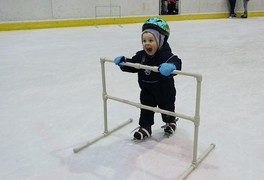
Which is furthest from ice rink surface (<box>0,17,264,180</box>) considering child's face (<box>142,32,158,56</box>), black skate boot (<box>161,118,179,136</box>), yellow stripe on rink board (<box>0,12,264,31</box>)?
yellow stripe on rink board (<box>0,12,264,31</box>)

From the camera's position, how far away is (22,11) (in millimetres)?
6547

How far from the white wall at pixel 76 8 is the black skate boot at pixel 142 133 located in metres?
5.75

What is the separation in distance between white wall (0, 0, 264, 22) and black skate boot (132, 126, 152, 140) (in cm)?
575

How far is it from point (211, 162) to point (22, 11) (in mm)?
6203

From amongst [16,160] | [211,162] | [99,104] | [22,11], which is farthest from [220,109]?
[22,11]

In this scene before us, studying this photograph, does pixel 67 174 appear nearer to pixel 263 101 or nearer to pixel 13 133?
pixel 13 133

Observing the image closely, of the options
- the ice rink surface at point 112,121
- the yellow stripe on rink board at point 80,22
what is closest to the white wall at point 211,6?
the yellow stripe on rink board at point 80,22

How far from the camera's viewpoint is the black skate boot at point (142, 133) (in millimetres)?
1665

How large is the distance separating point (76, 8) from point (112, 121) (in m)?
5.76

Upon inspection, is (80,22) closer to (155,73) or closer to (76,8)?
(76,8)

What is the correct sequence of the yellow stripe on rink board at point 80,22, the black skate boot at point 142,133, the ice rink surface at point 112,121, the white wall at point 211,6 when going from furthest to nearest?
1. the white wall at point 211,6
2. the yellow stripe on rink board at point 80,22
3. the black skate boot at point 142,133
4. the ice rink surface at point 112,121

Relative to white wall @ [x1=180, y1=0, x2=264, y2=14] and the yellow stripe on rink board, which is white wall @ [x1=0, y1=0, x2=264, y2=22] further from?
the yellow stripe on rink board

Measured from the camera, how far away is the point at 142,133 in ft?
5.49

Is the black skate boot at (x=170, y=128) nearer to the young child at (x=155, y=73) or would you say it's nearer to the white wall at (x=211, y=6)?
the young child at (x=155, y=73)
